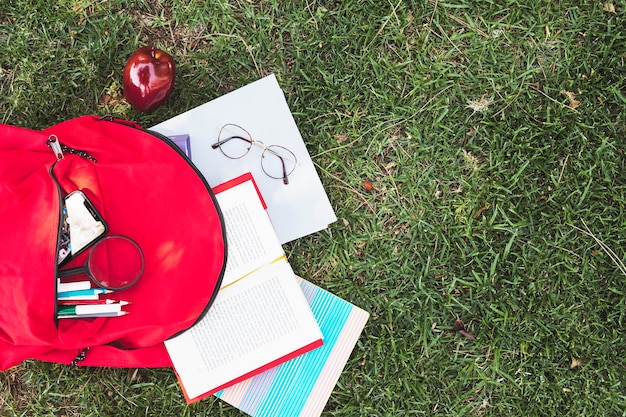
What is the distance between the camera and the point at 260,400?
1862 mm

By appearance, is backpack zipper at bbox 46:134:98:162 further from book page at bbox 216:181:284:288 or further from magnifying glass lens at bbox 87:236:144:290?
book page at bbox 216:181:284:288

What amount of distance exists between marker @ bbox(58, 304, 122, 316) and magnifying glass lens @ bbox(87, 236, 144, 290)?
58mm

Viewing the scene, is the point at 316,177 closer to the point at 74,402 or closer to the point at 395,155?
the point at 395,155

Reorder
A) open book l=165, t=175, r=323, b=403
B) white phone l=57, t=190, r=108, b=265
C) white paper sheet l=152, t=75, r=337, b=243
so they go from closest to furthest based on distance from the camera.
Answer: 1. white phone l=57, t=190, r=108, b=265
2. open book l=165, t=175, r=323, b=403
3. white paper sheet l=152, t=75, r=337, b=243

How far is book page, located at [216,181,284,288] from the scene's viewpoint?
180 centimetres

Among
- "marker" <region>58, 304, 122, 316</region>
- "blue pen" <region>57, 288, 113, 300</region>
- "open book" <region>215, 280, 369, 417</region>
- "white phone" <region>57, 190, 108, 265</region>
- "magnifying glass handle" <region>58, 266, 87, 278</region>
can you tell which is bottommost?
"open book" <region>215, 280, 369, 417</region>

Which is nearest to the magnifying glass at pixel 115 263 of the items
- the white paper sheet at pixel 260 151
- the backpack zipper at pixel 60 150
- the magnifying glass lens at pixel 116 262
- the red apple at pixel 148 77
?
the magnifying glass lens at pixel 116 262

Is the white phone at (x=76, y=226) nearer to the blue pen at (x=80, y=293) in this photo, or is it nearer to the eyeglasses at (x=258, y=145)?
the blue pen at (x=80, y=293)

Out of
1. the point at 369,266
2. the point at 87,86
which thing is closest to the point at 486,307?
the point at 369,266

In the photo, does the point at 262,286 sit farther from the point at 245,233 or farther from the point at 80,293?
the point at 80,293

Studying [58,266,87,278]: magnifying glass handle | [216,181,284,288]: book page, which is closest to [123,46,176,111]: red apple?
[216,181,284,288]: book page

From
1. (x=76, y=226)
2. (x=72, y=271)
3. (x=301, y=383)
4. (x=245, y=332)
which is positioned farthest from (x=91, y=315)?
(x=301, y=383)

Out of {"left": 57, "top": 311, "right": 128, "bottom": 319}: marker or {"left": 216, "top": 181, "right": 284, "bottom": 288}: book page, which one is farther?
{"left": 216, "top": 181, "right": 284, "bottom": 288}: book page

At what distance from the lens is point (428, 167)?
1.94 metres
